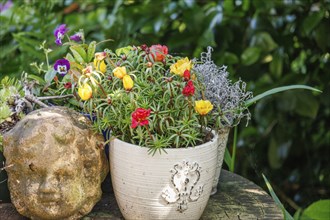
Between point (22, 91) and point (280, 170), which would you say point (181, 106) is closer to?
point (22, 91)

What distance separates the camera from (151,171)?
159 centimetres

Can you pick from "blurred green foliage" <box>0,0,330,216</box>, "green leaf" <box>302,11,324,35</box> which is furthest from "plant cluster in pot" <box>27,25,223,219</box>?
"green leaf" <box>302,11,324,35</box>

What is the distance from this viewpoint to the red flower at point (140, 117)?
152 centimetres

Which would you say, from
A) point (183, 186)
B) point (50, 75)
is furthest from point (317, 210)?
point (50, 75)

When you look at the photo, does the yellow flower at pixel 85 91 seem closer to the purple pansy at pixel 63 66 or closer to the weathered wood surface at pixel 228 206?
the purple pansy at pixel 63 66

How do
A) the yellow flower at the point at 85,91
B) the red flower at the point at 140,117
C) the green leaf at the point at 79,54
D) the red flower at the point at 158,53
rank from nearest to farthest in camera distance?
the red flower at the point at 140,117, the yellow flower at the point at 85,91, the red flower at the point at 158,53, the green leaf at the point at 79,54

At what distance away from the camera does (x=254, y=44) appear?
264 cm

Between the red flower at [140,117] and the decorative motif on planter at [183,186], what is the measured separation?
152 millimetres

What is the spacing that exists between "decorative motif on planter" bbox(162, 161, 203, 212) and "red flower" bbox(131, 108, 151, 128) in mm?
152

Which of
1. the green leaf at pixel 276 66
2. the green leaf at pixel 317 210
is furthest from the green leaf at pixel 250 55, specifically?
the green leaf at pixel 317 210

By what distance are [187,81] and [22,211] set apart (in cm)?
57

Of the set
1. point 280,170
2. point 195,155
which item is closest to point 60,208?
point 195,155

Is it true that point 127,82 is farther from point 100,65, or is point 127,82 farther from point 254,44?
point 254,44

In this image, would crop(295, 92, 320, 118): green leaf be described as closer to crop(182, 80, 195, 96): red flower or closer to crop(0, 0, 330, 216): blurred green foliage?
crop(0, 0, 330, 216): blurred green foliage
